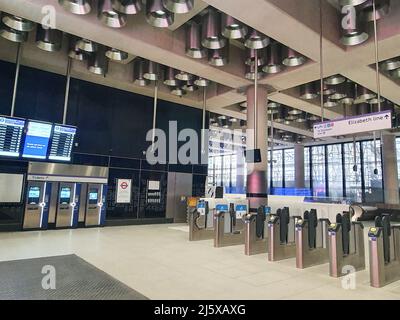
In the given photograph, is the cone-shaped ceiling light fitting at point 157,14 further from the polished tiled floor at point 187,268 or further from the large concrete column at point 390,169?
the large concrete column at point 390,169

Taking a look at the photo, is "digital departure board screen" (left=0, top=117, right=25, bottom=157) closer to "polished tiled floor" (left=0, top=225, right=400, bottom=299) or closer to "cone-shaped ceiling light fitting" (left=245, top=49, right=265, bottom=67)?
"polished tiled floor" (left=0, top=225, right=400, bottom=299)

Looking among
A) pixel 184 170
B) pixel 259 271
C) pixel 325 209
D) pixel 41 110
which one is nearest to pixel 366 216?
pixel 325 209

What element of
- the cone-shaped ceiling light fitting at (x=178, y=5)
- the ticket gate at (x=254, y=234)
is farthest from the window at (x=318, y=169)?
the cone-shaped ceiling light fitting at (x=178, y=5)

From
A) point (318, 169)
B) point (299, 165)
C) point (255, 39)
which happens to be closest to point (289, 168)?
point (299, 165)

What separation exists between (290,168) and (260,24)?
14.6 m

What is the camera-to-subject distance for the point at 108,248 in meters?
5.31

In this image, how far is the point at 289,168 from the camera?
60.5 feet

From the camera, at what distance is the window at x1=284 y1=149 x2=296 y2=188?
18172 millimetres

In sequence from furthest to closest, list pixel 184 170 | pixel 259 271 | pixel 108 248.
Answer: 1. pixel 184 170
2. pixel 108 248
3. pixel 259 271

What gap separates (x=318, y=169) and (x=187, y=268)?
48.3 ft

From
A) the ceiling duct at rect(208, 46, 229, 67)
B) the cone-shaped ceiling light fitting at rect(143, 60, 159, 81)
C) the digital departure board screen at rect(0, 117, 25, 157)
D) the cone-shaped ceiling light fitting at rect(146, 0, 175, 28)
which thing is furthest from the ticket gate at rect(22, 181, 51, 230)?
the ceiling duct at rect(208, 46, 229, 67)

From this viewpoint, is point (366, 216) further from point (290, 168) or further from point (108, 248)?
point (108, 248)

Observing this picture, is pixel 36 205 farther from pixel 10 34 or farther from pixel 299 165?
pixel 299 165

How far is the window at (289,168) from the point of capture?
1817 centimetres
